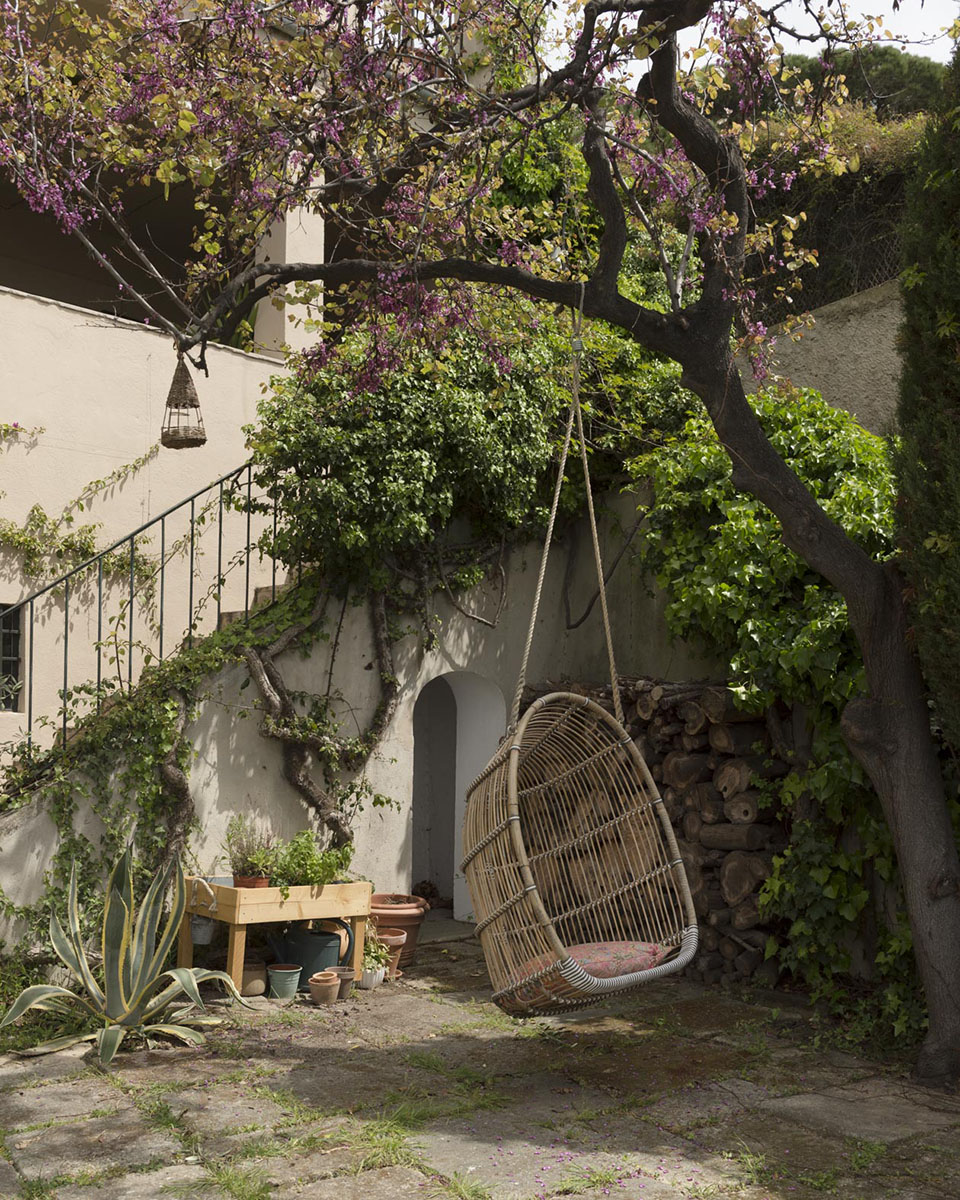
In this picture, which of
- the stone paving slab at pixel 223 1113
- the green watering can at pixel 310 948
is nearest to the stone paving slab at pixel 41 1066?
the stone paving slab at pixel 223 1113

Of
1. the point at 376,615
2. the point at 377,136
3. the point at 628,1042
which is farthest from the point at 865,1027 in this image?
the point at 377,136

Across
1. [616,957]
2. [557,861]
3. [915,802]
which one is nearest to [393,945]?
[557,861]

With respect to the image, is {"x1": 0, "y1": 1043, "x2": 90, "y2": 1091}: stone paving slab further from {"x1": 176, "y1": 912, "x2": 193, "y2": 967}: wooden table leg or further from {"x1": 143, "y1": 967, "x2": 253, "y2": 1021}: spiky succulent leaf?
{"x1": 176, "y1": 912, "x2": 193, "y2": 967}: wooden table leg

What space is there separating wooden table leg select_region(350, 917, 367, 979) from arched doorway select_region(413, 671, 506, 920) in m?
1.60

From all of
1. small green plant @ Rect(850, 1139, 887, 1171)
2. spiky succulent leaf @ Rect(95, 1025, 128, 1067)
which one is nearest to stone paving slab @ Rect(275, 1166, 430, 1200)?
small green plant @ Rect(850, 1139, 887, 1171)

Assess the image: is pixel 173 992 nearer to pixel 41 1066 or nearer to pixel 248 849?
pixel 41 1066

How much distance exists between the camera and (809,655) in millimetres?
5484

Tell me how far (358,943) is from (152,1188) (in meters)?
2.69

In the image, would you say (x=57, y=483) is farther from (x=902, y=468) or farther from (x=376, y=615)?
(x=902, y=468)

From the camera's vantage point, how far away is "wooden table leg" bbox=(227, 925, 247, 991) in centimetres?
566

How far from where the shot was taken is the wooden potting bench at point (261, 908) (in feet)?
18.6

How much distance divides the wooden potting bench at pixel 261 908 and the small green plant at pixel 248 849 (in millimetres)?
163

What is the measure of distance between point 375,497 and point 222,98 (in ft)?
7.38

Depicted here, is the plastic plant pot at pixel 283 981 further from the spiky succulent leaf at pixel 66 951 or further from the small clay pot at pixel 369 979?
the spiky succulent leaf at pixel 66 951
